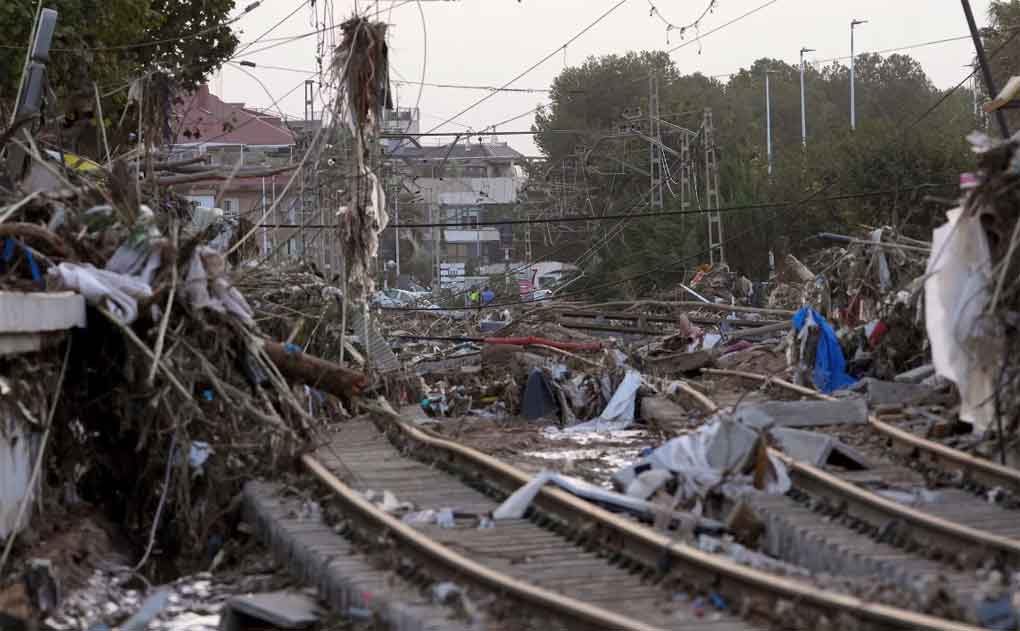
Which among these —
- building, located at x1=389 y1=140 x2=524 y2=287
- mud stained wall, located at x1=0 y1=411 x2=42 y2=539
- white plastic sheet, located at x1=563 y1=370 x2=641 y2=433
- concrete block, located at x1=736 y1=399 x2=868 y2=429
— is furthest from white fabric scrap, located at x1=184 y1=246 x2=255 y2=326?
building, located at x1=389 y1=140 x2=524 y2=287

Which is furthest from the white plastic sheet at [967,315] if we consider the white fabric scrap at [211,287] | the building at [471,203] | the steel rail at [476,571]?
the building at [471,203]

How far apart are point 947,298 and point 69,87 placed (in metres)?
19.0

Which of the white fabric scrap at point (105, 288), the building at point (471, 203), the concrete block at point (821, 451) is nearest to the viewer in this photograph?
the white fabric scrap at point (105, 288)

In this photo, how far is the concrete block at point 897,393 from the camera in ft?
50.5

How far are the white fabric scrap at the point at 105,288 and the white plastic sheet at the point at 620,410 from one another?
7492mm

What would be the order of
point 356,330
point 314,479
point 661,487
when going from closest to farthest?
point 661,487
point 314,479
point 356,330

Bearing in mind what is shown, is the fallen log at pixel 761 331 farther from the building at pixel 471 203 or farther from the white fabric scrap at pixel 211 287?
the building at pixel 471 203

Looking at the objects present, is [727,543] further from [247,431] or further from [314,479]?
[247,431]

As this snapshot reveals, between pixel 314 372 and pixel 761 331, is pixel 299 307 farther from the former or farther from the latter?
pixel 761 331

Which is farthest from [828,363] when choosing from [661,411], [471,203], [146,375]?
[471,203]

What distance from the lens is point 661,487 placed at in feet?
35.1

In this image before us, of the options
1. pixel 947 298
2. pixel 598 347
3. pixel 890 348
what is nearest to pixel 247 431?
pixel 947 298

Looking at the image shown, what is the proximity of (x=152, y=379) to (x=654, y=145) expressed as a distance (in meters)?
51.5

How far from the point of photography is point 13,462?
31.2 feet
